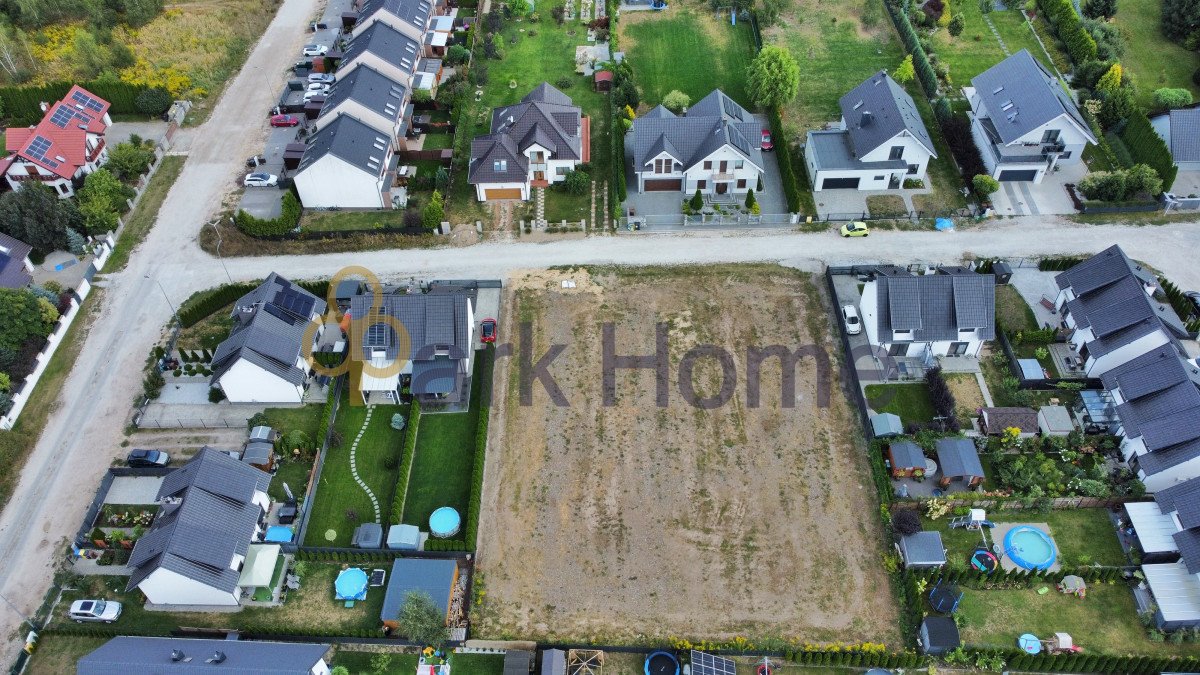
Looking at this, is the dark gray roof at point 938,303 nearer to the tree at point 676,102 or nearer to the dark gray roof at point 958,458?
the dark gray roof at point 958,458

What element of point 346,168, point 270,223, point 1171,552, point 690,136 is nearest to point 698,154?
point 690,136

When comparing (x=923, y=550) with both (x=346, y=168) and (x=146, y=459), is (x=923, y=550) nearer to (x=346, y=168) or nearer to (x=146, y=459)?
(x=146, y=459)

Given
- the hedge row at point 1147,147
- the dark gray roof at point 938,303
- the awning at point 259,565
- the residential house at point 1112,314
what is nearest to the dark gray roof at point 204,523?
the awning at point 259,565

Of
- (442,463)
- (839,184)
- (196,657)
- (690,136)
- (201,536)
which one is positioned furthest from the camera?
(839,184)

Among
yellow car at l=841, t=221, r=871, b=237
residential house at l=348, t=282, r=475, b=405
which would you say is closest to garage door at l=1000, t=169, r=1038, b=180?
yellow car at l=841, t=221, r=871, b=237

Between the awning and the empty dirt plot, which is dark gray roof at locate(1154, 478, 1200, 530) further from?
the awning
